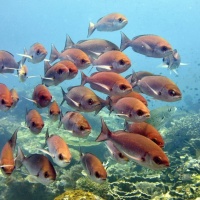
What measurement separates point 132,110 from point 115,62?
1.07m

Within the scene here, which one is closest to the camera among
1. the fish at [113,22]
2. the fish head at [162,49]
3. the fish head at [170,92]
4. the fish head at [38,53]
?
the fish head at [170,92]

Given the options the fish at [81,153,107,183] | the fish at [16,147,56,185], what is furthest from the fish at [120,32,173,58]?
the fish at [16,147,56,185]

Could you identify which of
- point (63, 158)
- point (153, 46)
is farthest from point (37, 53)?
point (63, 158)

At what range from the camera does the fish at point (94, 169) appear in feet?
11.7

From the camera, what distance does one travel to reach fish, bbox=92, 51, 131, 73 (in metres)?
4.24

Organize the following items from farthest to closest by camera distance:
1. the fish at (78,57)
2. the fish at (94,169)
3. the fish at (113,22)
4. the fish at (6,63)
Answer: the fish at (113,22)
the fish at (6,63)
the fish at (78,57)
the fish at (94,169)

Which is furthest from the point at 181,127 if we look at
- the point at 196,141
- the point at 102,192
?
the point at 102,192

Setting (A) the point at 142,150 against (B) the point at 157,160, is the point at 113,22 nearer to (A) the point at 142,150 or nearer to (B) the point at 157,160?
(A) the point at 142,150

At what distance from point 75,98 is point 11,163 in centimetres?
131

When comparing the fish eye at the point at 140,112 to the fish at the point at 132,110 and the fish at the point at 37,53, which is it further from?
the fish at the point at 37,53


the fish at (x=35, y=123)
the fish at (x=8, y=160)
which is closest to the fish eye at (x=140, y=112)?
the fish at (x=35, y=123)

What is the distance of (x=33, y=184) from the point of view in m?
7.49

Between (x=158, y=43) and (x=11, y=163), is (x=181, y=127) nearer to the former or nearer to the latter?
(x=158, y=43)

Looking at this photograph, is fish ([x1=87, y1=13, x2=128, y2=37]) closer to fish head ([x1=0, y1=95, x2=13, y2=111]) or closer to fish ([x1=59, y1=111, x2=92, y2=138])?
fish ([x1=59, y1=111, x2=92, y2=138])
